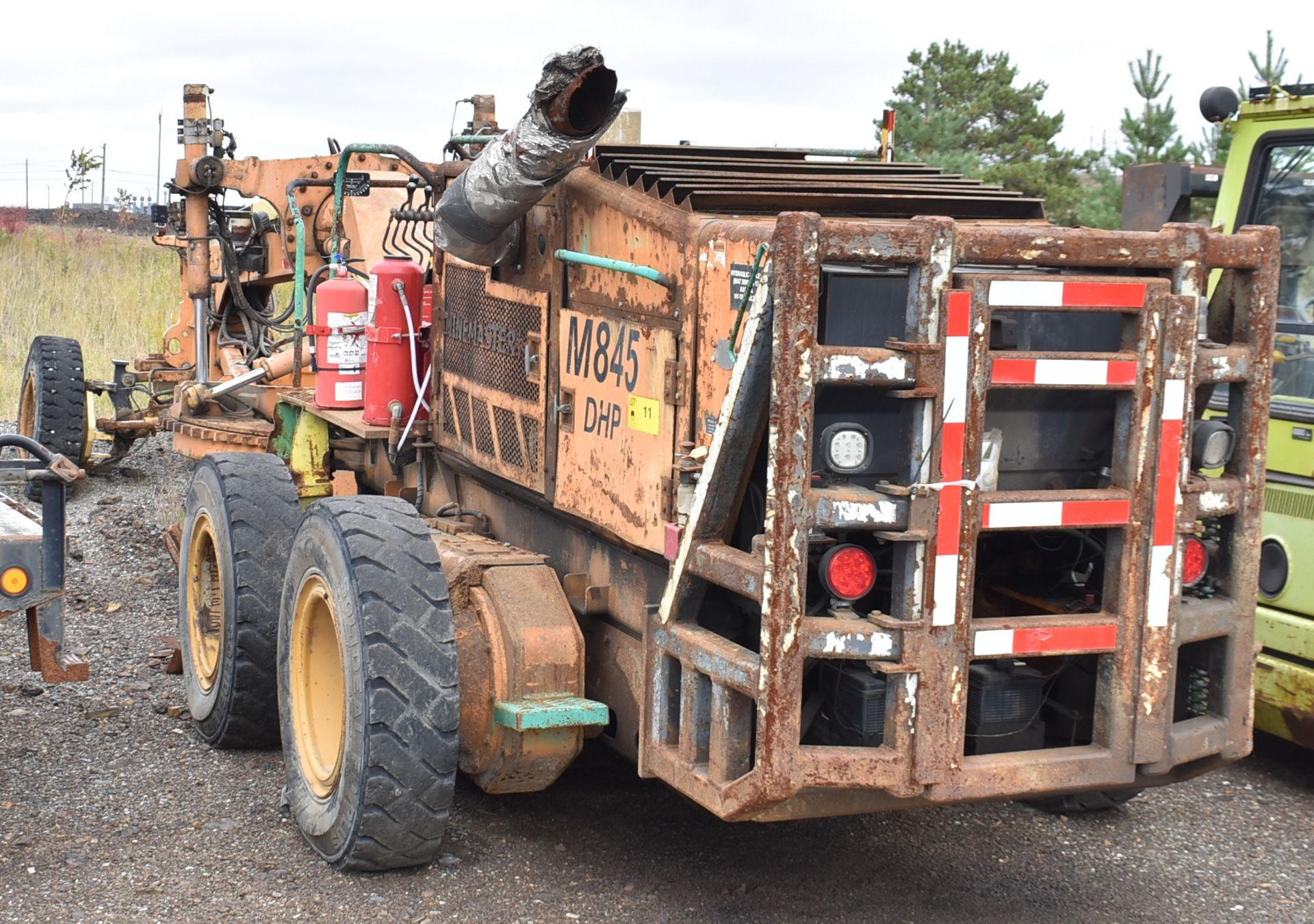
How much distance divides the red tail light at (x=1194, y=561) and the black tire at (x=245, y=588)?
10.1 ft

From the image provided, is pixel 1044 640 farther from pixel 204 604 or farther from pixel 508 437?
pixel 204 604

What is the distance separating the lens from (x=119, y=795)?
5242 mm

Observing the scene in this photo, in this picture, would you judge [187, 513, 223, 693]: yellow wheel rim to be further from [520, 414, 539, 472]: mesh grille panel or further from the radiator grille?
the radiator grille

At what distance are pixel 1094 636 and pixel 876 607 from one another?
54cm

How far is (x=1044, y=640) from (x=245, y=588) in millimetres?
3005

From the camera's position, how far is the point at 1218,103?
618 cm

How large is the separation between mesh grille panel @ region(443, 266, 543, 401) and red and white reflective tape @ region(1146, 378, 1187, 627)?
6.75ft

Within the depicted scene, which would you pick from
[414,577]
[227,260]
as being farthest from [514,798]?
[227,260]

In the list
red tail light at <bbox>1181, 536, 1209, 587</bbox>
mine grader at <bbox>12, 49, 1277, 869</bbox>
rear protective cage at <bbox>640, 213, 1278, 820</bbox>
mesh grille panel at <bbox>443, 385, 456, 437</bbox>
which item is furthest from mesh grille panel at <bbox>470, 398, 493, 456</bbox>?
red tail light at <bbox>1181, 536, 1209, 587</bbox>

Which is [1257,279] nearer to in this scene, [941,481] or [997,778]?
[941,481]

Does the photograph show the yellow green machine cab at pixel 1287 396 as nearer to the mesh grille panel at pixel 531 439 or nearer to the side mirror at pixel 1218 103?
the side mirror at pixel 1218 103

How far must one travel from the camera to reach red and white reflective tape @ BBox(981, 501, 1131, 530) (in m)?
3.66

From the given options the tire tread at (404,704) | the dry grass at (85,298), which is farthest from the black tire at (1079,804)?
the dry grass at (85,298)

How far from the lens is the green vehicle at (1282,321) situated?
556cm
